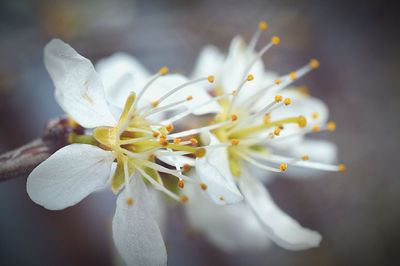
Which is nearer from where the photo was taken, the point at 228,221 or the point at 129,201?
the point at 129,201

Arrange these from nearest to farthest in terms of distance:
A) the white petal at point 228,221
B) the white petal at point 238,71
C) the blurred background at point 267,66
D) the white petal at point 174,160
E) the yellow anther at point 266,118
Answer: the white petal at point 174,160 < the yellow anther at point 266,118 < the white petal at point 238,71 < the white petal at point 228,221 < the blurred background at point 267,66

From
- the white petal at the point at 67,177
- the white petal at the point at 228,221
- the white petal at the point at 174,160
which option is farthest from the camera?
the white petal at the point at 228,221

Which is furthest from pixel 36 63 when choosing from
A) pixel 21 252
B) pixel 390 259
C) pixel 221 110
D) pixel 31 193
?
pixel 390 259

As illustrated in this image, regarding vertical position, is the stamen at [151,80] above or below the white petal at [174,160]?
above

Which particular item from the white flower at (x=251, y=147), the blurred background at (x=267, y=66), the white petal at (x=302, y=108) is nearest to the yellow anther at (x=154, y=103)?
the white flower at (x=251, y=147)

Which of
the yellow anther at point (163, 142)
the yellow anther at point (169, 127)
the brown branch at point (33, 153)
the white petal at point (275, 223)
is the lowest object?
the white petal at point (275, 223)

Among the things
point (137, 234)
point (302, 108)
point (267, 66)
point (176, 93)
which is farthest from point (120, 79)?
point (267, 66)

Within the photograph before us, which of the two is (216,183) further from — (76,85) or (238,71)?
(238,71)

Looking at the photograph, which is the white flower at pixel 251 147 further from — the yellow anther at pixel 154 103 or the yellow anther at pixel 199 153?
the yellow anther at pixel 154 103
